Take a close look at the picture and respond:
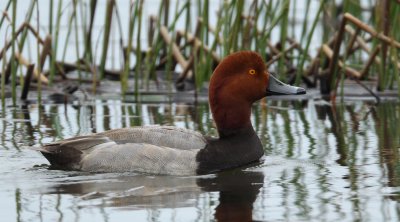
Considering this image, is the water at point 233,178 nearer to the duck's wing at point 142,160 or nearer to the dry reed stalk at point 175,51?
the duck's wing at point 142,160

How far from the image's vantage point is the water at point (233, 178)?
6.14 m

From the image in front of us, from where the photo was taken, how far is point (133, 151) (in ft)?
25.6

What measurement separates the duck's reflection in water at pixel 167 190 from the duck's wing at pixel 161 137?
1.13 ft

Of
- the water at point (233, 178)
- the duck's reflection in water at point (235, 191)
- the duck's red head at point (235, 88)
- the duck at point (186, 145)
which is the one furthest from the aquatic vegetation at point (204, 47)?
the duck's reflection in water at point (235, 191)

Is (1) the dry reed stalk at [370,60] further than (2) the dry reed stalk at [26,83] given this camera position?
Yes

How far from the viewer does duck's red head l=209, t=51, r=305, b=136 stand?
8.27m

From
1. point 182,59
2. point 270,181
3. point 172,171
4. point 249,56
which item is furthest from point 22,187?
point 182,59

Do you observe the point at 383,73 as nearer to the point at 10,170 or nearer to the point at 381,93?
the point at 381,93

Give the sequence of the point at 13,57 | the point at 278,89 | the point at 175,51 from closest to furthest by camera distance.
→ the point at 278,89
the point at 13,57
the point at 175,51

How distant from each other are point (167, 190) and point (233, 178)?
2.34 ft

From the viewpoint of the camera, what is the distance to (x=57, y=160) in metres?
7.84

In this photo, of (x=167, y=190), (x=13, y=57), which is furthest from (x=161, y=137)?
(x=13, y=57)

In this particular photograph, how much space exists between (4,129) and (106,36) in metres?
2.22

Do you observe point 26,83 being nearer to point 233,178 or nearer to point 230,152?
point 230,152
